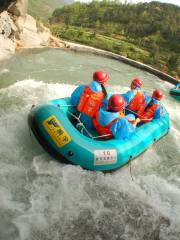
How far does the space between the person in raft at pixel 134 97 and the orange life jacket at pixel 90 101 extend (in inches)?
48.4

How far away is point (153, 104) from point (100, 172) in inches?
97.6

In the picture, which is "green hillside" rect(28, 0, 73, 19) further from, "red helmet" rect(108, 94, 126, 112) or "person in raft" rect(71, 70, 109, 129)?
"red helmet" rect(108, 94, 126, 112)

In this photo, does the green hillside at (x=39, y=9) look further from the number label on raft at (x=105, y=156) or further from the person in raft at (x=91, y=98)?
the number label on raft at (x=105, y=156)

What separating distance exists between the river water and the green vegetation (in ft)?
34.9

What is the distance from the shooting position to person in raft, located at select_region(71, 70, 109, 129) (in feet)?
17.8

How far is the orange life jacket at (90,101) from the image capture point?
5.43 m

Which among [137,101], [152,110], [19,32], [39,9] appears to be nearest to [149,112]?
[152,110]

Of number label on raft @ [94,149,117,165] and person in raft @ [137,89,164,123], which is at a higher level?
person in raft @ [137,89,164,123]

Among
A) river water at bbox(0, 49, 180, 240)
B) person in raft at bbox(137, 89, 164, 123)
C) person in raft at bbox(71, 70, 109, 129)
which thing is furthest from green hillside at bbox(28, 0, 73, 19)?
river water at bbox(0, 49, 180, 240)

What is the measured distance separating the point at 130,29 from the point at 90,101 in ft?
77.4

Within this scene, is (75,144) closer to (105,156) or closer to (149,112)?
(105,156)

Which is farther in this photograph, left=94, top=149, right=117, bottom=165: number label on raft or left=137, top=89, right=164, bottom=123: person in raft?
left=137, top=89, right=164, bottom=123: person in raft

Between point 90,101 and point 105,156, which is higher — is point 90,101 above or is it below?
above

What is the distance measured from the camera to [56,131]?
193 inches
